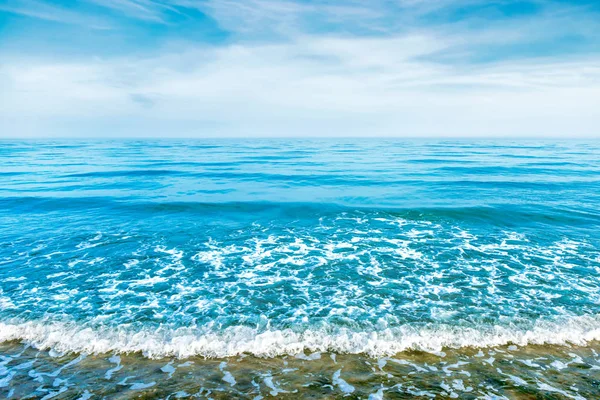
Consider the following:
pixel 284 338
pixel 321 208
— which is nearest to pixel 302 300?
pixel 284 338

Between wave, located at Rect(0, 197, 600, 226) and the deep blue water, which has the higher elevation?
wave, located at Rect(0, 197, 600, 226)

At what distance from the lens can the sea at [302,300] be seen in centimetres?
809

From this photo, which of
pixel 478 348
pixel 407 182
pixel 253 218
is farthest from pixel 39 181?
pixel 478 348

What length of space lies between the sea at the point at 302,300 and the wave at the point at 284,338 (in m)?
0.06

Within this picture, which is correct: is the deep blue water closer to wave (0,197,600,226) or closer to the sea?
the sea

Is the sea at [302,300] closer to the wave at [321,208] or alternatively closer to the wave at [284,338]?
the wave at [284,338]

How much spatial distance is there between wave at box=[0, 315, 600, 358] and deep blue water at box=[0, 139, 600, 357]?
0.05m

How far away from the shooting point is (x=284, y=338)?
32.2 feet

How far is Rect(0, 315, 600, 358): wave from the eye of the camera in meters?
9.31

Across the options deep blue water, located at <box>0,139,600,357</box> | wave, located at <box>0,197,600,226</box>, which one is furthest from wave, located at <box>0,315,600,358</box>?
wave, located at <box>0,197,600,226</box>

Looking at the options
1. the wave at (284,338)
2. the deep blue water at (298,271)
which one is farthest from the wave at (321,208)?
the wave at (284,338)

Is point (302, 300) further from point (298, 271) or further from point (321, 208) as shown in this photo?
point (321, 208)

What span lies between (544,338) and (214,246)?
48.1 feet

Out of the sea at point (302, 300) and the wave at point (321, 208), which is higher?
the wave at point (321, 208)
